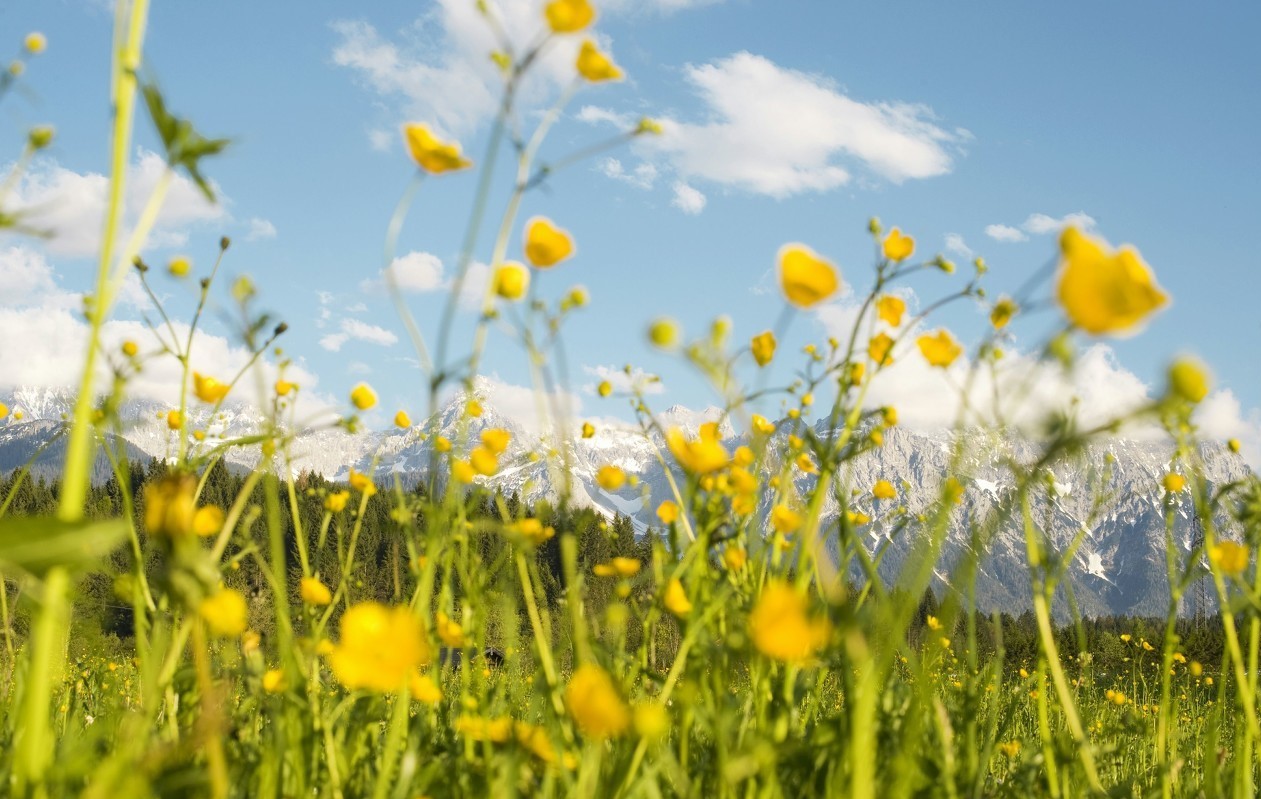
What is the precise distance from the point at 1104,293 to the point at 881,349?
64 centimetres

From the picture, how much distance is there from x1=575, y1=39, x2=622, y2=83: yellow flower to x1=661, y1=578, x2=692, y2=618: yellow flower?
0.64m

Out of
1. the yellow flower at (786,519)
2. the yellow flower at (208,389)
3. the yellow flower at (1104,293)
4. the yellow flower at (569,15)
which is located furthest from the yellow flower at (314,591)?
the yellow flower at (1104,293)

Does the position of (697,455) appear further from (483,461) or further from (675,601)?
(483,461)

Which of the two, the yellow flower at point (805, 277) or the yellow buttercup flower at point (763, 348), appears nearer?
the yellow flower at point (805, 277)

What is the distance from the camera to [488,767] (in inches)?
39.9

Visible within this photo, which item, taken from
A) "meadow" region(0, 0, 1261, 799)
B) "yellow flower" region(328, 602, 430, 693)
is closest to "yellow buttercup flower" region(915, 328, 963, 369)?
"meadow" region(0, 0, 1261, 799)

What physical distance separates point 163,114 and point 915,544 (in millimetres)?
1093

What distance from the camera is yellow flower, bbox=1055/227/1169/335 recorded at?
69cm

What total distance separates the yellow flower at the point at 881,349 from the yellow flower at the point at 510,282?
53 centimetres

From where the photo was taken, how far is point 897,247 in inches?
55.4

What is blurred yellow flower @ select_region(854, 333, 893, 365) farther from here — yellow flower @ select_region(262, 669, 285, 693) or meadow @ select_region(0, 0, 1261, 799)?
yellow flower @ select_region(262, 669, 285, 693)

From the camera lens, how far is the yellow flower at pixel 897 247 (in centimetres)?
140

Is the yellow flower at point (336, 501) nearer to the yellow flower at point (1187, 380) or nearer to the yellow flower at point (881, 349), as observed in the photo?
the yellow flower at point (881, 349)

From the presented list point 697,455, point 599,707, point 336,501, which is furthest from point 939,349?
point 336,501
